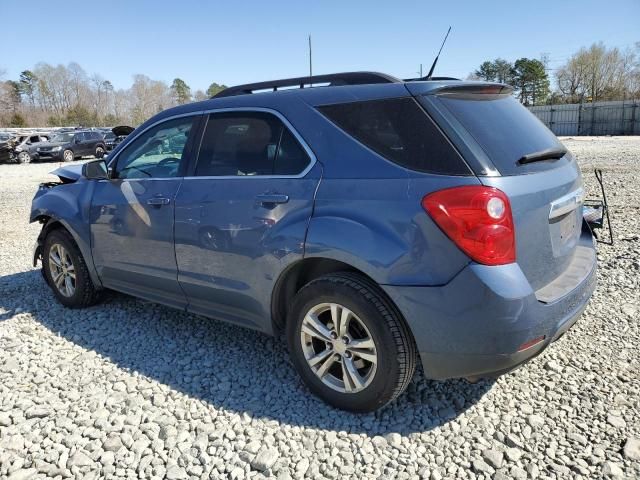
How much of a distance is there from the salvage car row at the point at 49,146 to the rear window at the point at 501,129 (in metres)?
25.8

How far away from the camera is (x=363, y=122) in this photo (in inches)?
109

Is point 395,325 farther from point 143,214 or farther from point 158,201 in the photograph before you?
point 143,214

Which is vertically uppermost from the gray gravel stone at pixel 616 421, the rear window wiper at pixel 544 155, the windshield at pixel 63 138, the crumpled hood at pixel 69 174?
the windshield at pixel 63 138

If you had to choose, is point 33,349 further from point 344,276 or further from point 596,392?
point 596,392

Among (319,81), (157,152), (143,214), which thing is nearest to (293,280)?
(319,81)

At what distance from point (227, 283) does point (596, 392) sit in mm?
2401

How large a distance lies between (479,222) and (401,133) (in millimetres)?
651

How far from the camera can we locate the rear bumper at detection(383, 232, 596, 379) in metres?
2.35

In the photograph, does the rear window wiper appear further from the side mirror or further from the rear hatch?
the side mirror

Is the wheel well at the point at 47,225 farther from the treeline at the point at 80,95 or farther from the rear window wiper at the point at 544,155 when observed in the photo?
the treeline at the point at 80,95

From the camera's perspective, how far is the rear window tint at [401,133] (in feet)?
8.12

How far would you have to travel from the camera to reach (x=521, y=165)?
2.57 m

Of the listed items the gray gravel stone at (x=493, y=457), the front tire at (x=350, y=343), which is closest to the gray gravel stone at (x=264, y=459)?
the front tire at (x=350, y=343)

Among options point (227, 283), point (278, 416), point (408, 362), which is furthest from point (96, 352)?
point (408, 362)
